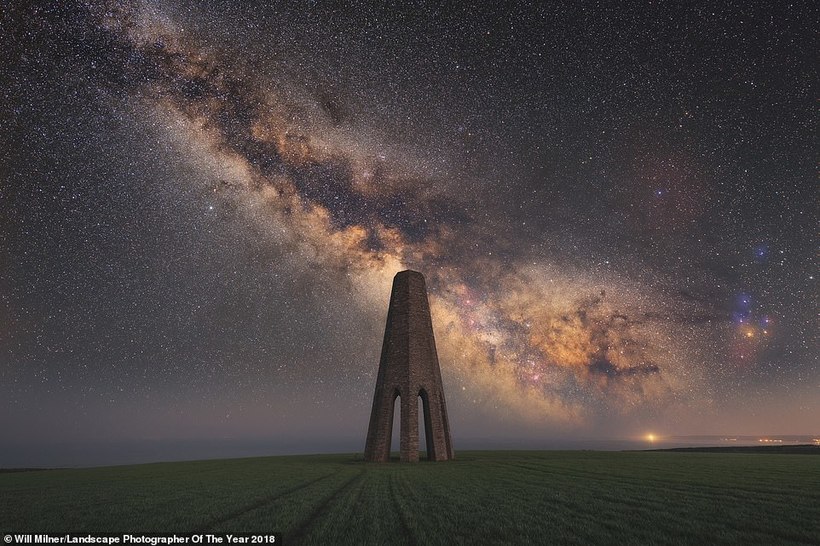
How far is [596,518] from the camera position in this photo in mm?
8047

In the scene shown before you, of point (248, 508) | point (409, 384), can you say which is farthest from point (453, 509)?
point (409, 384)

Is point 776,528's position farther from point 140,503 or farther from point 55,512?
point 55,512

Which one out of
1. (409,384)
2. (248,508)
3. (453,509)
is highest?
(409,384)

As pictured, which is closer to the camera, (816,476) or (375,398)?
(816,476)

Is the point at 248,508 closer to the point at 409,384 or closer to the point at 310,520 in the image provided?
the point at 310,520

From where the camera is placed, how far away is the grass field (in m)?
6.94

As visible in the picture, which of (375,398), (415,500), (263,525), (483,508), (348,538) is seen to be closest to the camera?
(348,538)

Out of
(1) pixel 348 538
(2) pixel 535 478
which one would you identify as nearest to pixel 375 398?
(2) pixel 535 478

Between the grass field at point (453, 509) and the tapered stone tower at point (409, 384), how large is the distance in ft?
37.3

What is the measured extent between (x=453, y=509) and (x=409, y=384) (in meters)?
17.7

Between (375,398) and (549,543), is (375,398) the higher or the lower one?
the higher one

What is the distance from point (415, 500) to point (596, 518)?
4491 mm

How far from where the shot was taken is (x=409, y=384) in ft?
87.5

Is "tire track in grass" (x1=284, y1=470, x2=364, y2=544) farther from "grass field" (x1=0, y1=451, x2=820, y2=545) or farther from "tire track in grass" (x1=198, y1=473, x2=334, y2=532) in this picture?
"tire track in grass" (x1=198, y1=473, x2=334, y2=532)
